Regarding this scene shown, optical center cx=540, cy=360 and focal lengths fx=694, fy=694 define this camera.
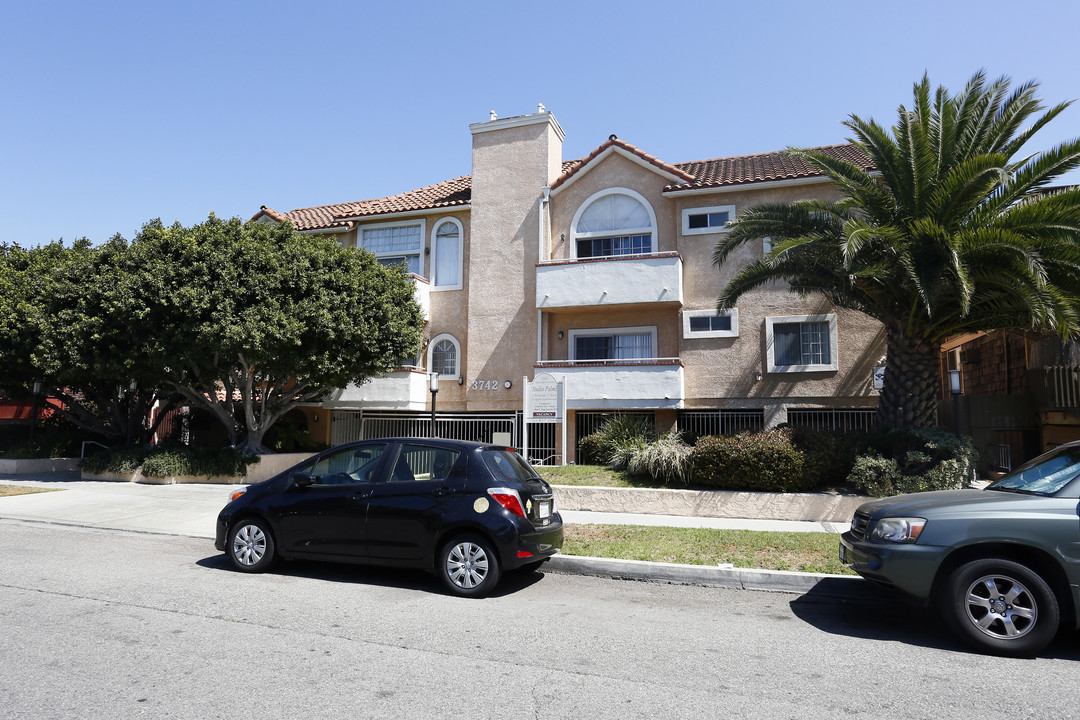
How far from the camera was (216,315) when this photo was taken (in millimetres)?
14836

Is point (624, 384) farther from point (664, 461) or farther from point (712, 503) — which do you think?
point (712, 503)

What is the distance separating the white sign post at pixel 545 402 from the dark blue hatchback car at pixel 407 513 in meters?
7.72

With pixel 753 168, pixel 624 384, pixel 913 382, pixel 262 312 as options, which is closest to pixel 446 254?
pixel 262 312

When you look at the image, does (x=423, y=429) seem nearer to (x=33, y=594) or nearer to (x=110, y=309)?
(x=110, y=309)

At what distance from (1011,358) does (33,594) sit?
19.1 meters

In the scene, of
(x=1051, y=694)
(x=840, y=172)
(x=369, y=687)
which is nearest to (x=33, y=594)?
(x=369, y=687)

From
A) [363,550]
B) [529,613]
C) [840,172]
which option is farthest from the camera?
[840,172]

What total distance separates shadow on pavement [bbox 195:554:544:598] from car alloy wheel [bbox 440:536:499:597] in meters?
0.22

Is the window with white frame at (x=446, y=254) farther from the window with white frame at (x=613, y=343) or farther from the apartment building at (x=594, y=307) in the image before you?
the window with white frame at (x=613, y=343)

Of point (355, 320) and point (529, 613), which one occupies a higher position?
point (355, 320)

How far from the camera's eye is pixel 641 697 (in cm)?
437

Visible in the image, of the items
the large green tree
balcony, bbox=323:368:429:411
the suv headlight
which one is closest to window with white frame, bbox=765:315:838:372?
the large green tree

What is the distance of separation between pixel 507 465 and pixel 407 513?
1175 mm

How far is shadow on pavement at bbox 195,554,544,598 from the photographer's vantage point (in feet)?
24.2
